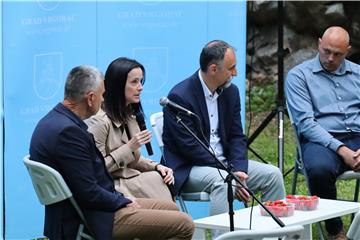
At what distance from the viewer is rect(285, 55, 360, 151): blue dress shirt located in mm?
6473

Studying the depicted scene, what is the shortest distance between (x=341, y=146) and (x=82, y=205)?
228 centimetres

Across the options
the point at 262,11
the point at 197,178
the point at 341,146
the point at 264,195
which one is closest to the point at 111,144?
the point at 197,178

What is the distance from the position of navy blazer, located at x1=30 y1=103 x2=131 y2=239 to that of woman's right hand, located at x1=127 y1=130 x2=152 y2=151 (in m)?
0.60

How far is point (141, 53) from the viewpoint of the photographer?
6574mm

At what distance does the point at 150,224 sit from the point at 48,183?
578 millimetres

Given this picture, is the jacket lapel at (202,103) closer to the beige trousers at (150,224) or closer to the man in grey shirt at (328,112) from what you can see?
the man in grey shirt at (328,112)

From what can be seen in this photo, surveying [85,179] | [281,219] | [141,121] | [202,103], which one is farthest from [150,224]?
[202,103]

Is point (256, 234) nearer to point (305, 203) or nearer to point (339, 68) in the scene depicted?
point (305, 203)

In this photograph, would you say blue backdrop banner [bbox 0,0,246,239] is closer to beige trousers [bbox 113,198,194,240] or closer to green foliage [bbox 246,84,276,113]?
beige trousers [bbox 113,198,194,240]

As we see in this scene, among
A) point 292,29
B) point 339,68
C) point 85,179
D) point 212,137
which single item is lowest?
point 85,179

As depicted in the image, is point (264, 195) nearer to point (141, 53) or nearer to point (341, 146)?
point (341, 146)

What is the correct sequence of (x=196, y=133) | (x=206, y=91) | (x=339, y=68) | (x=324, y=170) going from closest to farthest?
(x=196, y=133), (x=206, y=91), (x=324, y=170), (x=339, y=68)

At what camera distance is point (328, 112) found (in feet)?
21.5

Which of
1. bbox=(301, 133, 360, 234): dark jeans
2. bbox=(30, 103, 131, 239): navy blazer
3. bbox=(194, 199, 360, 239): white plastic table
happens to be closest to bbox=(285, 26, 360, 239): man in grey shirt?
bbox=(301, 133, 360, 234): dark jeans
